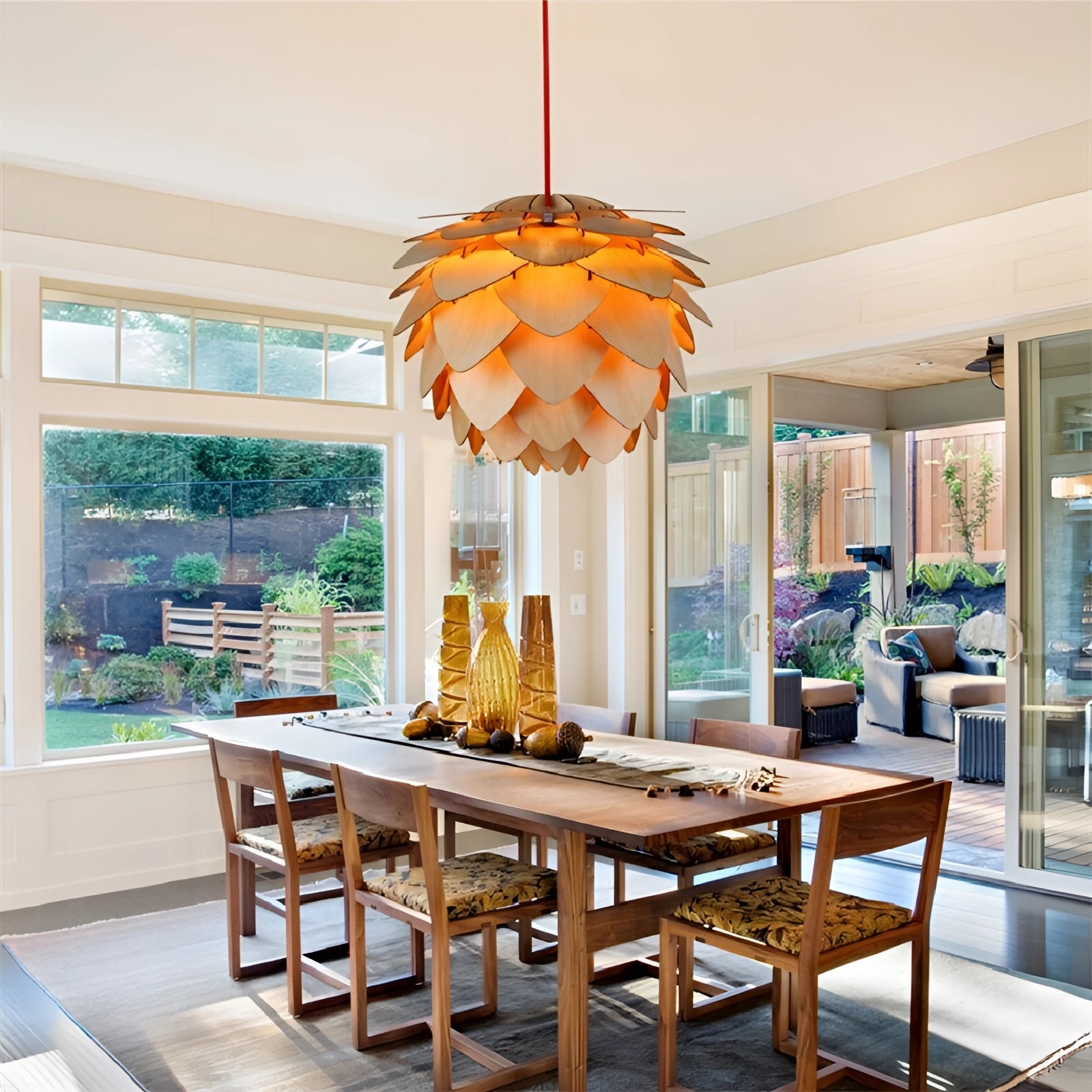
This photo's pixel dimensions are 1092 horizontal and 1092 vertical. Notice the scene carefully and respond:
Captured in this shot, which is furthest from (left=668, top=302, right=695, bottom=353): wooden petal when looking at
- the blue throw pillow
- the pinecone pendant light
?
the blue throw pillow

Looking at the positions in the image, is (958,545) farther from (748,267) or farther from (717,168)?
(717,168)

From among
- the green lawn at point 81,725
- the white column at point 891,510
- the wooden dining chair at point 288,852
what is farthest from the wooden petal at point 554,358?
the white column at point 891,510

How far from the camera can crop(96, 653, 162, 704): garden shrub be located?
4.94 metres

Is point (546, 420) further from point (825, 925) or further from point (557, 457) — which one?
point (825, 925)

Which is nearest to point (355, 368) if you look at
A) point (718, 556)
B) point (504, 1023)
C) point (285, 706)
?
point (285, 706)

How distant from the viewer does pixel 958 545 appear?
10242 millimetres

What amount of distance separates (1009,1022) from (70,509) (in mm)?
Result: 4044

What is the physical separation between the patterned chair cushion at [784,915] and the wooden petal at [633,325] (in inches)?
50.5

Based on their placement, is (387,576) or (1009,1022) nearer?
(1009,1022)

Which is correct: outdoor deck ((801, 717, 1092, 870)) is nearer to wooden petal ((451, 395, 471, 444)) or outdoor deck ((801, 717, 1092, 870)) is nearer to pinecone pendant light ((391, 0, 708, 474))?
pinecone pendant light ((391, 0, 708, 474))

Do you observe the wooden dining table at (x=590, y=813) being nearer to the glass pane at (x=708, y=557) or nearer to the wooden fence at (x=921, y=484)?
the glass pane at (x=708, y=557)

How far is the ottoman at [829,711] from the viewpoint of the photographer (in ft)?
26.6

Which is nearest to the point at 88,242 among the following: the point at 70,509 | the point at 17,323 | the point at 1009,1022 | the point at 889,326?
the point at 17,323

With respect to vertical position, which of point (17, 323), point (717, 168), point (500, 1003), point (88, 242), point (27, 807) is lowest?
point (500, 1003)
